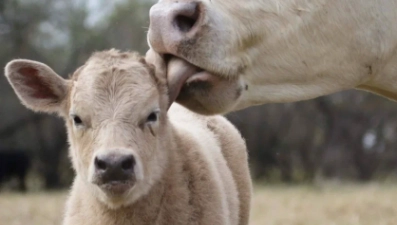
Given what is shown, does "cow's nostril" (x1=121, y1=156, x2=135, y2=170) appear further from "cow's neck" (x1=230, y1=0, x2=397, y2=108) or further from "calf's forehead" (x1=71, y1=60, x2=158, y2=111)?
"cow's neck" (x1=230, y1=0, x2=397, y2=108)

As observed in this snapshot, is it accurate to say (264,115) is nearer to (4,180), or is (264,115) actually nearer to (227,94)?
(4,180)

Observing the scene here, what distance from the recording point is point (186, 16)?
11.2 ft

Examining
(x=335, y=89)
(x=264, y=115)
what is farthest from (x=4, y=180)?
(x=335, y=89)

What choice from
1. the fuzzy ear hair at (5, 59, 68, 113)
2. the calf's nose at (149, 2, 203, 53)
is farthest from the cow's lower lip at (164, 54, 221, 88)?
the fuzzy ear hair at (5, 59, 68, 113)

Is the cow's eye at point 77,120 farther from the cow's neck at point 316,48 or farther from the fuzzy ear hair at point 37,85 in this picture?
the cow's neck at point 316,48

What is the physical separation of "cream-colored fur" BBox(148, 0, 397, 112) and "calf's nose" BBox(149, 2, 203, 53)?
3cm

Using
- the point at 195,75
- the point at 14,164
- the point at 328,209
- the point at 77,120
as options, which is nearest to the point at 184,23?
the point at 195,75

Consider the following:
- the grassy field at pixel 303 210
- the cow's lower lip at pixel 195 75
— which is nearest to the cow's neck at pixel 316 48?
the cow's lower lip at pixel 195 75

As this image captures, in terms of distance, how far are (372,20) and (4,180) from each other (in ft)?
57.0

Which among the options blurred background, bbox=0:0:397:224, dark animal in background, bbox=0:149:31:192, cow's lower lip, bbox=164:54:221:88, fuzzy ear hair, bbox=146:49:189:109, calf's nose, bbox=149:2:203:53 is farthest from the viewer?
blurred background, bbox=0:0:397:224

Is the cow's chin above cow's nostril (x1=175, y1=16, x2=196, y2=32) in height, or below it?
below

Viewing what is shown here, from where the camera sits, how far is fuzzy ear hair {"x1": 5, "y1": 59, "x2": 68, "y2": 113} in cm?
467

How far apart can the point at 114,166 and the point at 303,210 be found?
7115 millimetres

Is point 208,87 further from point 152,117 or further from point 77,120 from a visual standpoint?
point 77,120
